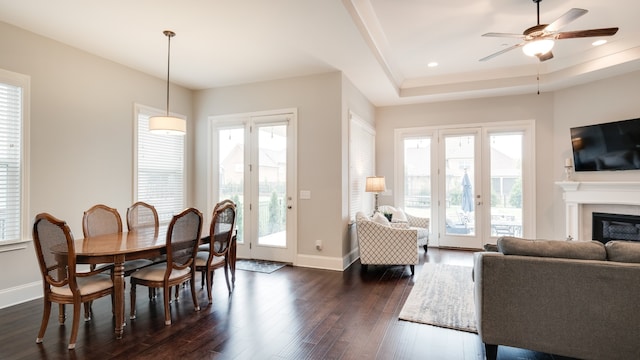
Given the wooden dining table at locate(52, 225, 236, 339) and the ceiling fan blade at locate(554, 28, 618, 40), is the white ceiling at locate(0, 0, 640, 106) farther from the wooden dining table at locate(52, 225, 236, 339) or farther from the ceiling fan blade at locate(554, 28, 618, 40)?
the wooden dining table at locate(52, 225, 236, 339)

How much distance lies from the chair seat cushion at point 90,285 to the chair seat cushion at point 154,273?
244 mm

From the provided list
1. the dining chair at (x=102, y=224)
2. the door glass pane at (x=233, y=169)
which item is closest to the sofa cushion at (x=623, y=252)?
the dining chair at (x=102, y=224)

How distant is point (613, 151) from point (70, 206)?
762cm

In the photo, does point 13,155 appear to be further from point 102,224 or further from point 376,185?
point 376,185

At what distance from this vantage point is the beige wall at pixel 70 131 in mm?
3627

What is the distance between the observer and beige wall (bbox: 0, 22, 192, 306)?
3627 millimetres

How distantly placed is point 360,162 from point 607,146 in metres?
3.78

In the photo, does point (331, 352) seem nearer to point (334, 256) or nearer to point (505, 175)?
point (334, 256)

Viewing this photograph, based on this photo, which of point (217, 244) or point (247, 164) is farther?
point (247, 164)

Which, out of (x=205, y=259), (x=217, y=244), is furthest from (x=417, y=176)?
(x=205, y=259)

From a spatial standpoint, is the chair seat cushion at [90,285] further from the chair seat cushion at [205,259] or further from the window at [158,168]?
the window at [158,168]

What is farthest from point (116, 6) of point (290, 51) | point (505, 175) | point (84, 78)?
point (505, 175)

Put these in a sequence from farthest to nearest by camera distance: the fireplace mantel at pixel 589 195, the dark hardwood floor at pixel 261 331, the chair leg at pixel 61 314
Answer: the fireplace mantel at pixel 589 195 → the chair leg at pixel 61 314 → the dark hardwood floor at pixel 261 331

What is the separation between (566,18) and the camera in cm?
292
